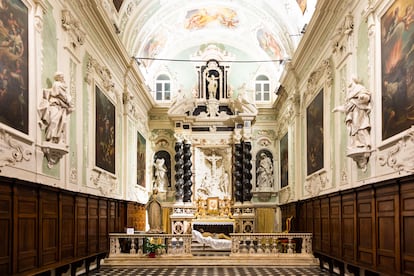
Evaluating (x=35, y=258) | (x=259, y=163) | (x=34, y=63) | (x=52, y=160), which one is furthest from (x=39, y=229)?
(x=259, y=163)

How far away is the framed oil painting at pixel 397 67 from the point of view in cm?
907

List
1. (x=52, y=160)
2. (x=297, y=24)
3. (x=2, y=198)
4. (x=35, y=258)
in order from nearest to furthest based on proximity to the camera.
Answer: (x=2, y=198)
(x=35, y=258)
(x=52, y=160)
(x=297, y=24)

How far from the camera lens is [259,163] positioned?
28.4 meters

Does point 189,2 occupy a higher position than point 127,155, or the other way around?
point 189,2

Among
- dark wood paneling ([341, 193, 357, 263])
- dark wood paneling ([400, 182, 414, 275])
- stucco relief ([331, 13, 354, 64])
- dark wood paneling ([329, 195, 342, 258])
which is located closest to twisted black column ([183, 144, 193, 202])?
dark wood paneling ([329, 195, 342, 258])

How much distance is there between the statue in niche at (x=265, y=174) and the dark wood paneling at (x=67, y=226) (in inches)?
633

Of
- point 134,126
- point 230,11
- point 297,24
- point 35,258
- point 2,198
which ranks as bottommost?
point 35,258

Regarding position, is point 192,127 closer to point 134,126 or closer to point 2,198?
point 134,126

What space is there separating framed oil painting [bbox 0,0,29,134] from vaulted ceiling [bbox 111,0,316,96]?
386 inches

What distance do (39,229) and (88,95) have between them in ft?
18.6

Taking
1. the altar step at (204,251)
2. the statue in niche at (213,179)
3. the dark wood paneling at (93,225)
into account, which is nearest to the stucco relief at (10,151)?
the dark wood paneling at (93,225)

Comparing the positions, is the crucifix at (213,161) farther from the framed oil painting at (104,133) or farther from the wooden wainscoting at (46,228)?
the wooden wainscoting at (46,228)

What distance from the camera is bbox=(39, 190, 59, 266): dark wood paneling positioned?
426 inches

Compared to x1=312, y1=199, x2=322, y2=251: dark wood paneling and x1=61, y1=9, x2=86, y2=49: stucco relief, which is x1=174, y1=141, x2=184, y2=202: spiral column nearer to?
x1=312, y1=199, x2=322, y2=251: dark wood paneling
